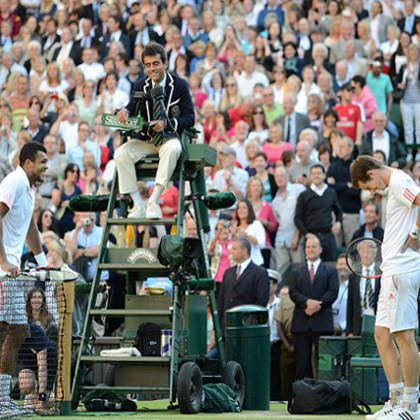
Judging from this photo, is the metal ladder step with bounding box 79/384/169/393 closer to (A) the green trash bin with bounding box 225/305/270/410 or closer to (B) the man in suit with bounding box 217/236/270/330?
(A) the green trash bin with bounding box 225/305/270/410

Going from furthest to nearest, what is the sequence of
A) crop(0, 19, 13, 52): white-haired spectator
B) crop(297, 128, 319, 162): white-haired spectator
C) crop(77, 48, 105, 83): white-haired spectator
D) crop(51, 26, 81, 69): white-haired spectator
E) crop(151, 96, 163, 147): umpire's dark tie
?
1. crop(0, 19, 13, 52): white-haired spectator
2. crop(51, 26, 81, 69): white-haired spectator
3. crop(77, 48, 105, 83): white-haired spectator
4. crop(297, 128, 319, 162): white-haired spectator
5. crop(151, 96, 163, 147): umpire's dark tie

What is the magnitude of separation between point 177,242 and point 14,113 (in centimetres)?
1279

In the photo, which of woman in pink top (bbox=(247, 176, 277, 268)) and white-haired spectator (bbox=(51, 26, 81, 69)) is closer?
woman in pink top (bbox=(247, 176, 277, 268))

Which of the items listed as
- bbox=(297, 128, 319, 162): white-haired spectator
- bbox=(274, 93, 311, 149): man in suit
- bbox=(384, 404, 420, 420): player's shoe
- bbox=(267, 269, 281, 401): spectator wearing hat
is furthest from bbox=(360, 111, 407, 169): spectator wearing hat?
bbox=(384, 404, 420, 420): player's shoe

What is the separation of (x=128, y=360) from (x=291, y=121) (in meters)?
9.63

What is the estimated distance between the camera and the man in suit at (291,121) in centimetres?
2108

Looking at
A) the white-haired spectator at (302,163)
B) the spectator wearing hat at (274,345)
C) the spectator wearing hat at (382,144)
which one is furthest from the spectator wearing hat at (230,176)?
the spectator wearing hat at (274,345)

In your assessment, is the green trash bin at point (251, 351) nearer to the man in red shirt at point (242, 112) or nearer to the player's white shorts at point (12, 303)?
the player's white shorts at point (12, 303)

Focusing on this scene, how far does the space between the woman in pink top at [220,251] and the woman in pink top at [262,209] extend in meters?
0.65

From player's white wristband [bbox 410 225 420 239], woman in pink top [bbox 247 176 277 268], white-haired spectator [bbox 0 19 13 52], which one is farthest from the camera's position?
white-haired spectator [bbox 0 19 13 52]

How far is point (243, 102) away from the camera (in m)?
22.1

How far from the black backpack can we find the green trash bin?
1.74m

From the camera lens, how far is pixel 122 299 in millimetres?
14570

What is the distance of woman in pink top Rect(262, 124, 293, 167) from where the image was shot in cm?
2030
